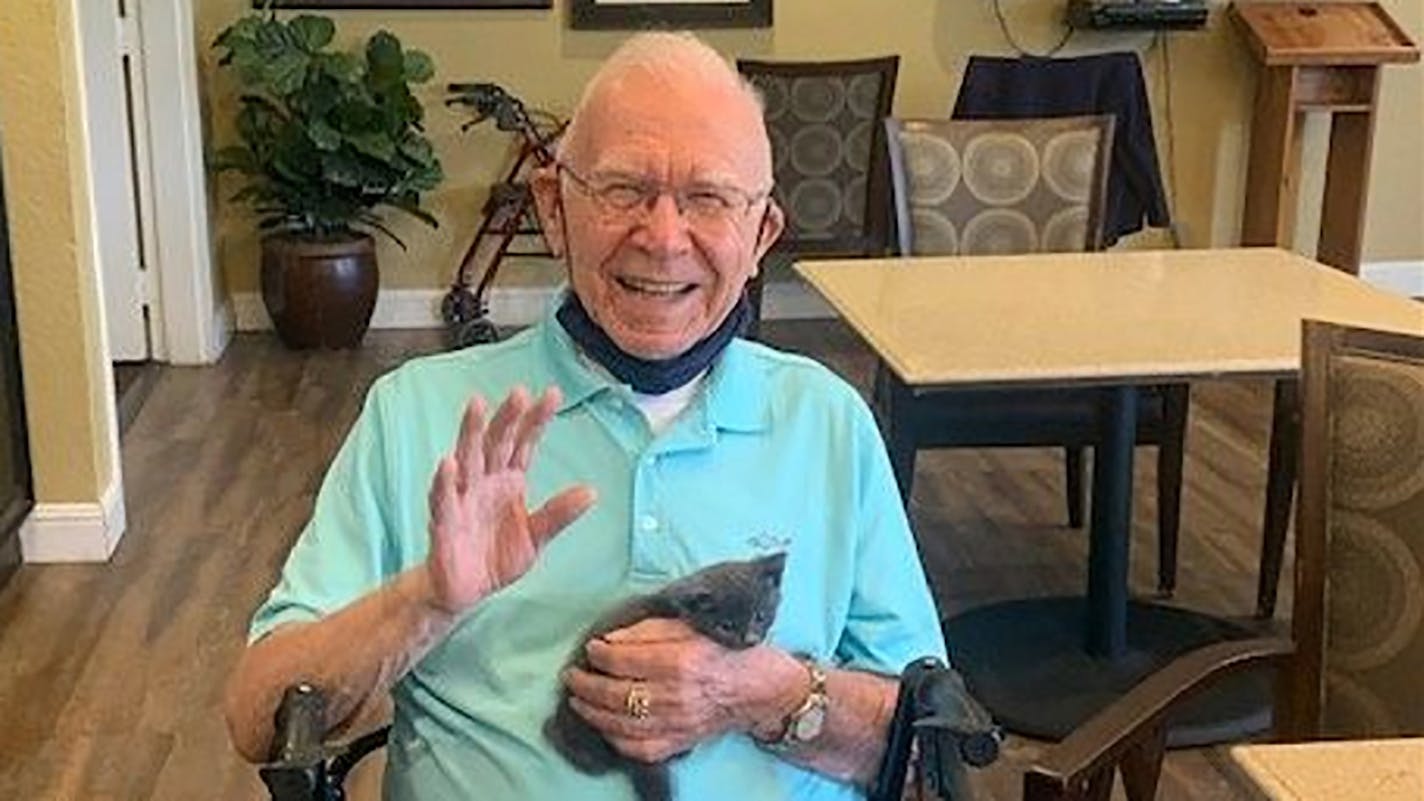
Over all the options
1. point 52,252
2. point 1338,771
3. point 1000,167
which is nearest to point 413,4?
point 52,252

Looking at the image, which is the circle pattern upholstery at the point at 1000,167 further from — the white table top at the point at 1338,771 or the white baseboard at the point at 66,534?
the white table top at the point at 1338,771

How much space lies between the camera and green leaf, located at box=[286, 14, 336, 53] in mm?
5586

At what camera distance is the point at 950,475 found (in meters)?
4.73

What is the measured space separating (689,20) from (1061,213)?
2569mm

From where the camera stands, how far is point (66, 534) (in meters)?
4.00

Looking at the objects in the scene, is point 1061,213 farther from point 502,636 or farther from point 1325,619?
point 502,636

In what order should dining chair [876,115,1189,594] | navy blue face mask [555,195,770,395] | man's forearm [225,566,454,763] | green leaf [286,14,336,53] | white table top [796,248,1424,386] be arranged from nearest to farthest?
man's forearm [225,566,454,763]
navy blue face mask [555,195,770,395]
white table top [796,248,1424,386]
dining chair [876,115,1189,594]
green leaf [286,14,336,53]

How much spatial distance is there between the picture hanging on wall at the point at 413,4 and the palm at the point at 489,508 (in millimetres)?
4685

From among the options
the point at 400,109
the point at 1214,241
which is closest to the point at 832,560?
the point at 400,109

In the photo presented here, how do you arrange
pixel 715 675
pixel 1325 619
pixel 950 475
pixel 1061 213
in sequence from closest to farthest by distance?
pixel 715 675, pixel 1325 619, pixel 1061 213, pixel 950 475

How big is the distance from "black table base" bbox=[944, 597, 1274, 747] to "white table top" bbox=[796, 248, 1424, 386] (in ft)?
1.88

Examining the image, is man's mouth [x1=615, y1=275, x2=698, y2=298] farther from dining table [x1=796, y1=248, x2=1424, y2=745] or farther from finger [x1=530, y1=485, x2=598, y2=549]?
dining table [x1=796, y1=248, x2=1424, y2=745]

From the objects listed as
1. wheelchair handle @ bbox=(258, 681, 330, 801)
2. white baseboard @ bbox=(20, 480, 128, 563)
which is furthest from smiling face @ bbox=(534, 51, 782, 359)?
white baseboard @ bbox=(20, 480, 128, 563)

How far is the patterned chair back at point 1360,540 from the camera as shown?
78.6 inches
